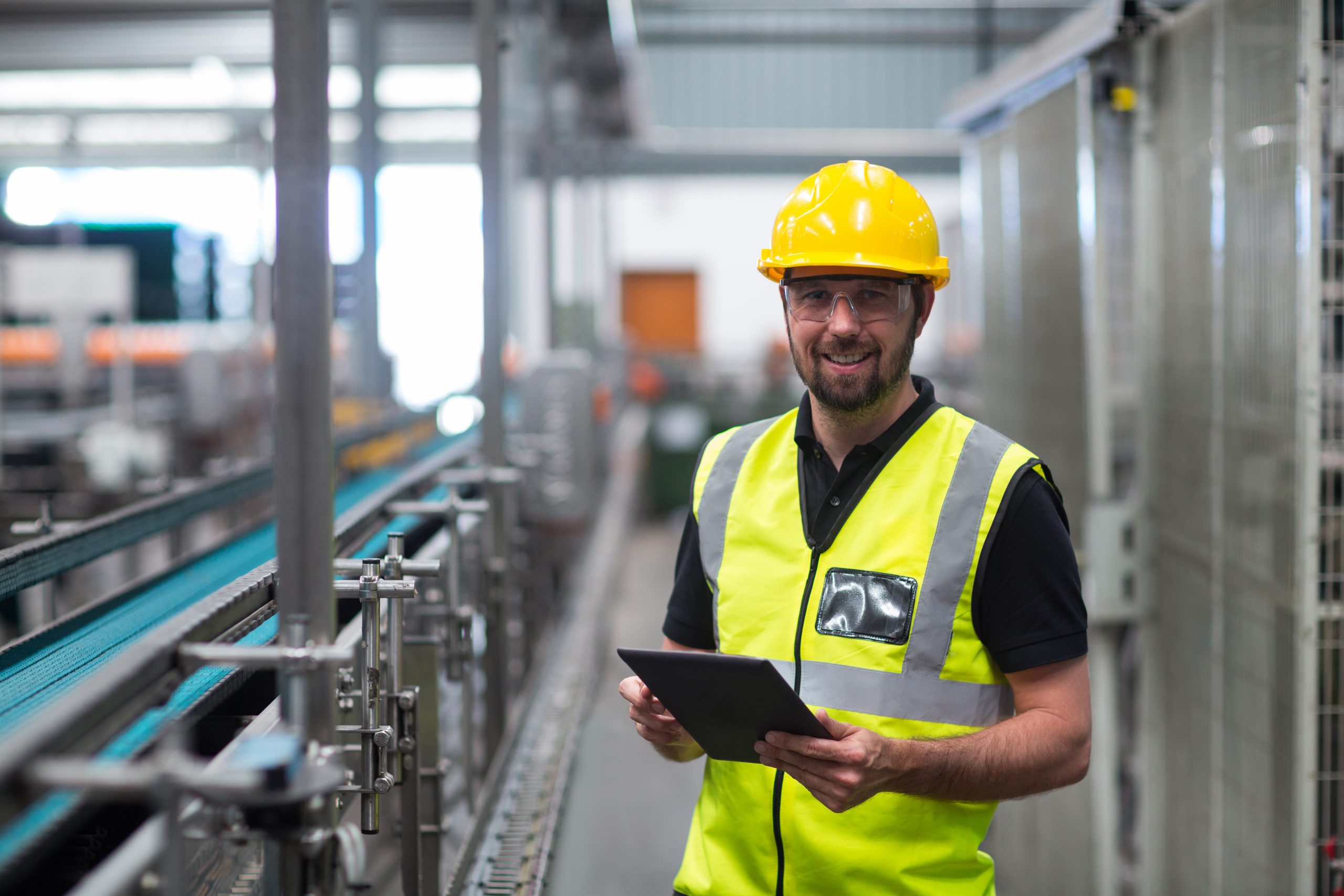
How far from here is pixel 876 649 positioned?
4.82 ft

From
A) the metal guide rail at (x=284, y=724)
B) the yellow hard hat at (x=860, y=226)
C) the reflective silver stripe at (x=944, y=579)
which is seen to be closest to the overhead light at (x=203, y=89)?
the metal guide rail at (x=284, y=724)

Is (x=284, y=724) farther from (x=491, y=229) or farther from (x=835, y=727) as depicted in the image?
(x=491, y=229)

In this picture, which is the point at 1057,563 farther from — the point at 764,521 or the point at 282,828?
the point at 282,828

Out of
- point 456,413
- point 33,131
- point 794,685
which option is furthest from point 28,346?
point 794,685

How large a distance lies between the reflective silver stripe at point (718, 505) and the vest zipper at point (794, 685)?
0.14 metres

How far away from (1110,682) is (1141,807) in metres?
0.34

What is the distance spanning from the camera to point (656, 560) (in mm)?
8164

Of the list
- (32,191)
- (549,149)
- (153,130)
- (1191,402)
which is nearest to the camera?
(1191,402)

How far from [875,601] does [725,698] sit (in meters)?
0.28

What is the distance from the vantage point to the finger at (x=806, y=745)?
1.30m

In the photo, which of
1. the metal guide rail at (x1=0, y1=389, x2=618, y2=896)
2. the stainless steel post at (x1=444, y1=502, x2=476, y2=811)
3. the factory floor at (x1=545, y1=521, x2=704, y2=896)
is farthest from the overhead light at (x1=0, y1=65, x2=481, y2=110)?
the stainless steel post at (x1=444, y1=502, x2=476, y2=811)

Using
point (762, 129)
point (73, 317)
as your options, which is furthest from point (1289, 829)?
point (762, 129)

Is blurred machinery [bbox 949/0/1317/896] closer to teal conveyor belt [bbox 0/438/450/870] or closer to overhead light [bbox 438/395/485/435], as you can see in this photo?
teal conveyor belt [bbox 0/438/450/870]

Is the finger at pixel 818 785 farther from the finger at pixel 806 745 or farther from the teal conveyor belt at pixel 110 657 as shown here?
the teal conveyor belt at pixel 110 657
